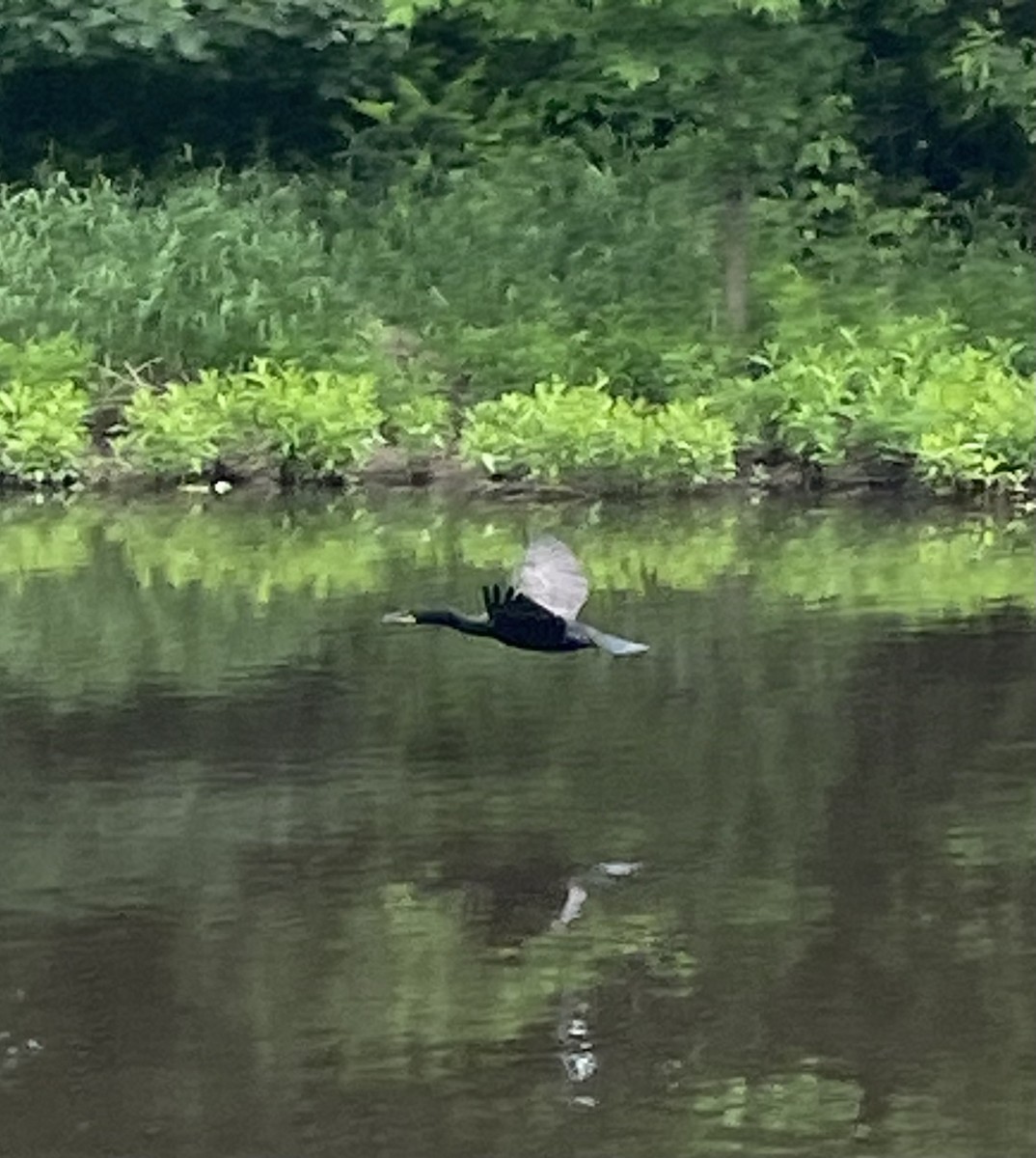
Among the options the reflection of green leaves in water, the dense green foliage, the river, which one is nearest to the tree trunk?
the dense green foliage

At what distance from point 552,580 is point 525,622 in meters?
0.14

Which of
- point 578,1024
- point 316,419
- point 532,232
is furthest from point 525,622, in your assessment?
point 532,232

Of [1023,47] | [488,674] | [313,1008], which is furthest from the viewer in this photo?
[1023,47]

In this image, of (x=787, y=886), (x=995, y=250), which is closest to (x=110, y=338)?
(x=995, y=250)

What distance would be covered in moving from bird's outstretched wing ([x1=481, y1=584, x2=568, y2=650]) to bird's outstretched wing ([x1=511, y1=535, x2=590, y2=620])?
25 mm

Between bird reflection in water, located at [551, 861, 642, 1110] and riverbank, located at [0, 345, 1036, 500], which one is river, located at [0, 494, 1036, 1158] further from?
riverbank, located at [0, 345, 1036, 500]

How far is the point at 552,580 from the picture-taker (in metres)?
7.14

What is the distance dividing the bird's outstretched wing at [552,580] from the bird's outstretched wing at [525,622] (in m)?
0.02

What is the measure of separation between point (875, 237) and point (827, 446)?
136 inches

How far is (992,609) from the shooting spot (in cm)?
1011

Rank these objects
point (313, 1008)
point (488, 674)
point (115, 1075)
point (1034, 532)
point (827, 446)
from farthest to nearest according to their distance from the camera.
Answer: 1. point (827, 446)
2. point (1034, 532)
3. point (488, 674)
4. point (313, 1008)
5. point (115, 1075)

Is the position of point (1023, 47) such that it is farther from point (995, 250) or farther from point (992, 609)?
point (992, 609)

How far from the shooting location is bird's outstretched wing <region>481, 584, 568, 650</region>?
7074 mm

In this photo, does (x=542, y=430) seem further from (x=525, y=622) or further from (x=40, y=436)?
(x=525, y=622)
